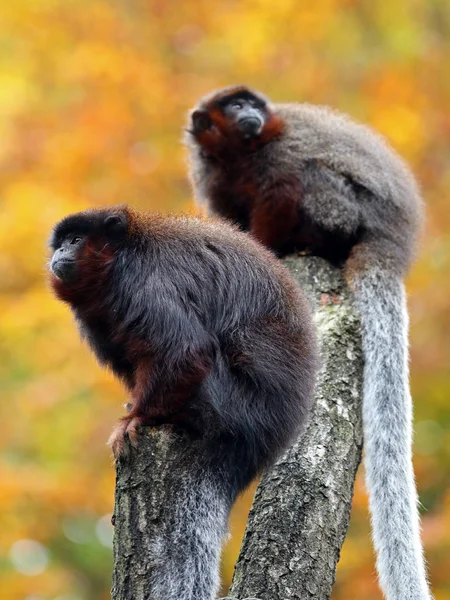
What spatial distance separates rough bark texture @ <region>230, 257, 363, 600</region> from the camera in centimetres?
367

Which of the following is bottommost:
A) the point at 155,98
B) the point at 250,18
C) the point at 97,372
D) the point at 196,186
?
the point at 97,372

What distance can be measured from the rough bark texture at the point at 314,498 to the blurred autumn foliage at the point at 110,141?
2.67 meters

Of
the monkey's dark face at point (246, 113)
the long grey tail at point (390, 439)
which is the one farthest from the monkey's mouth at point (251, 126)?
the long grey tail at point (390, 439)

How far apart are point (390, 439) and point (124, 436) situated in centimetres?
169

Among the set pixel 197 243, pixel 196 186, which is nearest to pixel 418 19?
pixel 196 186

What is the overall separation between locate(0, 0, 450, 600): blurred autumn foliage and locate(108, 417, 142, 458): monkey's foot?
388 cm

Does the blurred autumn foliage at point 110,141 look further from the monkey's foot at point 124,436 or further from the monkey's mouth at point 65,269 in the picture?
the monkey's foot at point 124,436

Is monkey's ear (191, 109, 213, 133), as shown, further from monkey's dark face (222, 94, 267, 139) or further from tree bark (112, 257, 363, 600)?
tree bark (112, 257, 363, 600)

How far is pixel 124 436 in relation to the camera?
3.64 metres

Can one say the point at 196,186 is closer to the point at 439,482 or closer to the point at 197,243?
the point at 197,243

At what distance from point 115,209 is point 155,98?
14.5ft

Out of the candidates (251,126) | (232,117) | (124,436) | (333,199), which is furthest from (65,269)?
(232,117)

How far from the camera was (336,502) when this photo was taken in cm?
404

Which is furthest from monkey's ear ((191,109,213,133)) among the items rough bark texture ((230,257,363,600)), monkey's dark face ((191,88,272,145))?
rough bark texture ((230,257,363,600))
